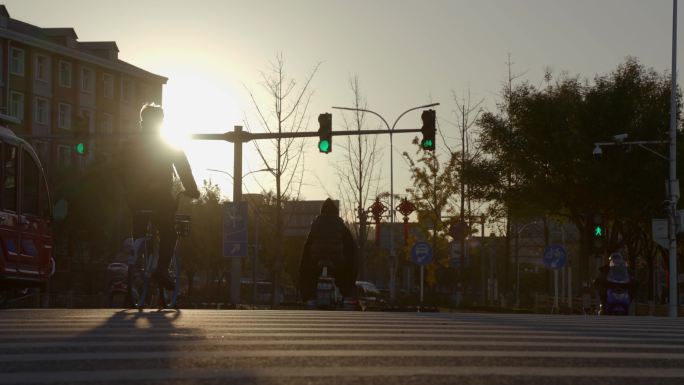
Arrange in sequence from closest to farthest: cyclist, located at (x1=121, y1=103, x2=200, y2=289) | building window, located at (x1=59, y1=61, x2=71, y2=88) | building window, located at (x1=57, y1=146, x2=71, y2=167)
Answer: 1. cyclist, located at (x1=121, y1=103, x2=200, y2=289)
2. building window, located at (x1=57, y1=146, x2=71, y2=167)
3. building window, located at (x1=59, y1=61, x2=71, y2=88)

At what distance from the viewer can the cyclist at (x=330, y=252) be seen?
2378cm

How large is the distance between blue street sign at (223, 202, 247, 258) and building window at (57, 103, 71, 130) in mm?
55711

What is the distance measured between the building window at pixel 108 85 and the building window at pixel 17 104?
11.4 metres

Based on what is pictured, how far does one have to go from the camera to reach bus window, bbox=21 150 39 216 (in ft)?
47.4

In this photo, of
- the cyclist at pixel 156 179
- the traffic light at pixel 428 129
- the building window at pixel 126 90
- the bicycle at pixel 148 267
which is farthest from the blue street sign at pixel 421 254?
the building window at pixel 126 90

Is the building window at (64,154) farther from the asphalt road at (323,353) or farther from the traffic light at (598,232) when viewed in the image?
the asphalt road at (323,353)

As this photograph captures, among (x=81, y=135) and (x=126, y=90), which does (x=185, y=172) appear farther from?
(x=126, y=90)

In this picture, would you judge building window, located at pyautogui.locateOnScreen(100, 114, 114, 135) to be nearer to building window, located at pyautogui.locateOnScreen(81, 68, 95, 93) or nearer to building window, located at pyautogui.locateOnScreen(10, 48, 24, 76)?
building window, located at pyautogui.locateOnScreen(81, 68, 95, 93)

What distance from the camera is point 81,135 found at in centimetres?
3027

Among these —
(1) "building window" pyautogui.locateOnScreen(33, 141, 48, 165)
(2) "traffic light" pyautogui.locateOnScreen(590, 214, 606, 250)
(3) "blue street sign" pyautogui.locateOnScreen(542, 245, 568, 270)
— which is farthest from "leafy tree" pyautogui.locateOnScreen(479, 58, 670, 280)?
(1) "building window" pyautogui.locateOnScreen(33, 141, 48, 165)

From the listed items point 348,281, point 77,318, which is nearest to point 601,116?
point 348,281

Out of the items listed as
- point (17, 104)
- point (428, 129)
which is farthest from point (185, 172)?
point (17, 104)

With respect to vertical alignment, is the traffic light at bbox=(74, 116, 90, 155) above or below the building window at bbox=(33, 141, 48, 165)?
below

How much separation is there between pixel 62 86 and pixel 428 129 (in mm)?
61363
